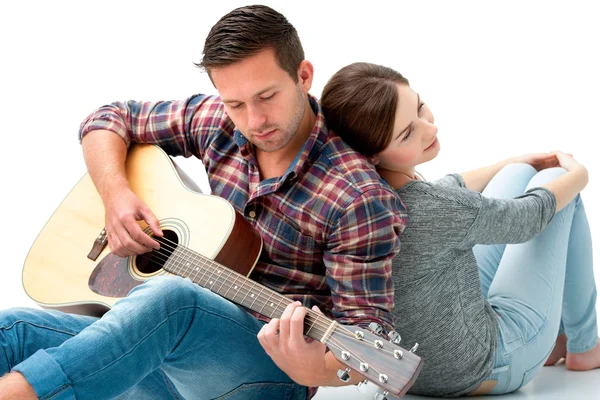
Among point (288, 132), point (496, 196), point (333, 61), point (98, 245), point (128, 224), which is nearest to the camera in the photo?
point (288, 132)

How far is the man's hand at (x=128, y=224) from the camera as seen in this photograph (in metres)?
2.42

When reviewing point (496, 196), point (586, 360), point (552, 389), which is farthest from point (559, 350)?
point (496, 196)

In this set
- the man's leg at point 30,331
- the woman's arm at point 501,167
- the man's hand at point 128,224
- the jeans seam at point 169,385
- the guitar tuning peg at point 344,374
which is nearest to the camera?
the guitar tuning peg at point 344,374

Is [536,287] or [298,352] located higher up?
[298,352]

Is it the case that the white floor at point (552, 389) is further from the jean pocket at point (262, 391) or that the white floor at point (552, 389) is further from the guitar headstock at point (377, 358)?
the guitar headstock at point (377, 358)

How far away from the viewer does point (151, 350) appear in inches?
78.5

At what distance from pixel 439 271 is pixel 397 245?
0.26 m

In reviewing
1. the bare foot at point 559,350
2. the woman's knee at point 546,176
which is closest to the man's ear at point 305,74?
the woman's knee at point 546,176

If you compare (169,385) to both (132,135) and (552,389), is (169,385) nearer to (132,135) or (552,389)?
(132,135)

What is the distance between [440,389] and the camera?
2578mm

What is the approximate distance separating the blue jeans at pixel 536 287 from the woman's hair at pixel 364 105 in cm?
68

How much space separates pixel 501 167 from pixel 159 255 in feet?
4.34

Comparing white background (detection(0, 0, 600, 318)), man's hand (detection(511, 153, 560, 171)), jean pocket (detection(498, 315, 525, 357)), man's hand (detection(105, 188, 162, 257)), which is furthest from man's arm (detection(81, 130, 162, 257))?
white background (detection(0, 0, 600, 318))

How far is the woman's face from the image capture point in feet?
7.73
